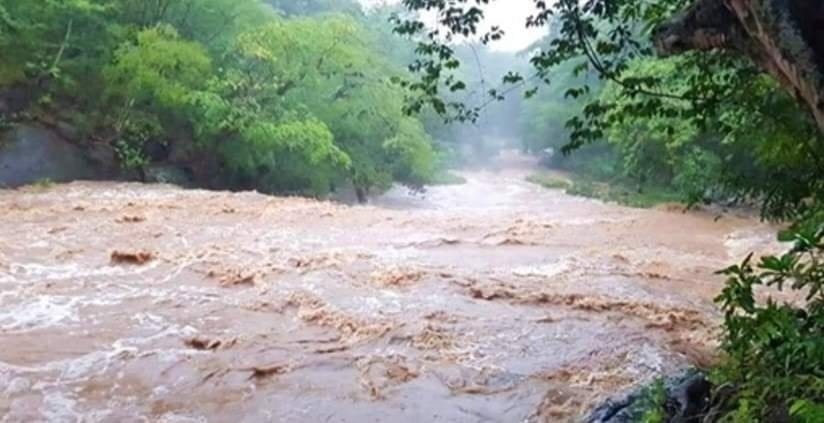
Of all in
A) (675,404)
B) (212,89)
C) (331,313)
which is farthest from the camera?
(212,89)

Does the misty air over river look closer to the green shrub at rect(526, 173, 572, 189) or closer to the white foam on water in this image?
the white foam on water

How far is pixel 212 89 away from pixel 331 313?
10646 mm

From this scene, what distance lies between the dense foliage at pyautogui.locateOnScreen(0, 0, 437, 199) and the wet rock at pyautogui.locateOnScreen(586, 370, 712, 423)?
45.0ft

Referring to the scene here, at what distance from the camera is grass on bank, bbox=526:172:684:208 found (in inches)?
730

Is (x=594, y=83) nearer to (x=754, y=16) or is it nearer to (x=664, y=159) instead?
(x=664, y=159)

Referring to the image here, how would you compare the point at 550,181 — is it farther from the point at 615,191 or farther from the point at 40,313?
the point at 40,313

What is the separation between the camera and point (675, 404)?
3.22 metres

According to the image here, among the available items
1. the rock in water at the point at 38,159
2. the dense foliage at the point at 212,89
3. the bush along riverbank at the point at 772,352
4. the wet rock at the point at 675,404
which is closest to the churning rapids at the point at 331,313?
the wet rock at the point at 675,404

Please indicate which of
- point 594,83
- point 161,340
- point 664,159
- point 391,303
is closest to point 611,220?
point 664,159

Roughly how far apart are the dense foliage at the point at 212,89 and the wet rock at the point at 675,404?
13.7 m

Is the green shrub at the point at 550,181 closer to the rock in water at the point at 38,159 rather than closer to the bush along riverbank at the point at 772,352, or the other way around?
the rock in water at the point at 38,159

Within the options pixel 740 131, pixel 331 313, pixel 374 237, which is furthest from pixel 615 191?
pixel 740 131

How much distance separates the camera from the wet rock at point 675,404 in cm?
309

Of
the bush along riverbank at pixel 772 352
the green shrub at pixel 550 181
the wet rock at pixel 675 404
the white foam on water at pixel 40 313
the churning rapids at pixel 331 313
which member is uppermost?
the bush along riverbank at pixel 772 352
